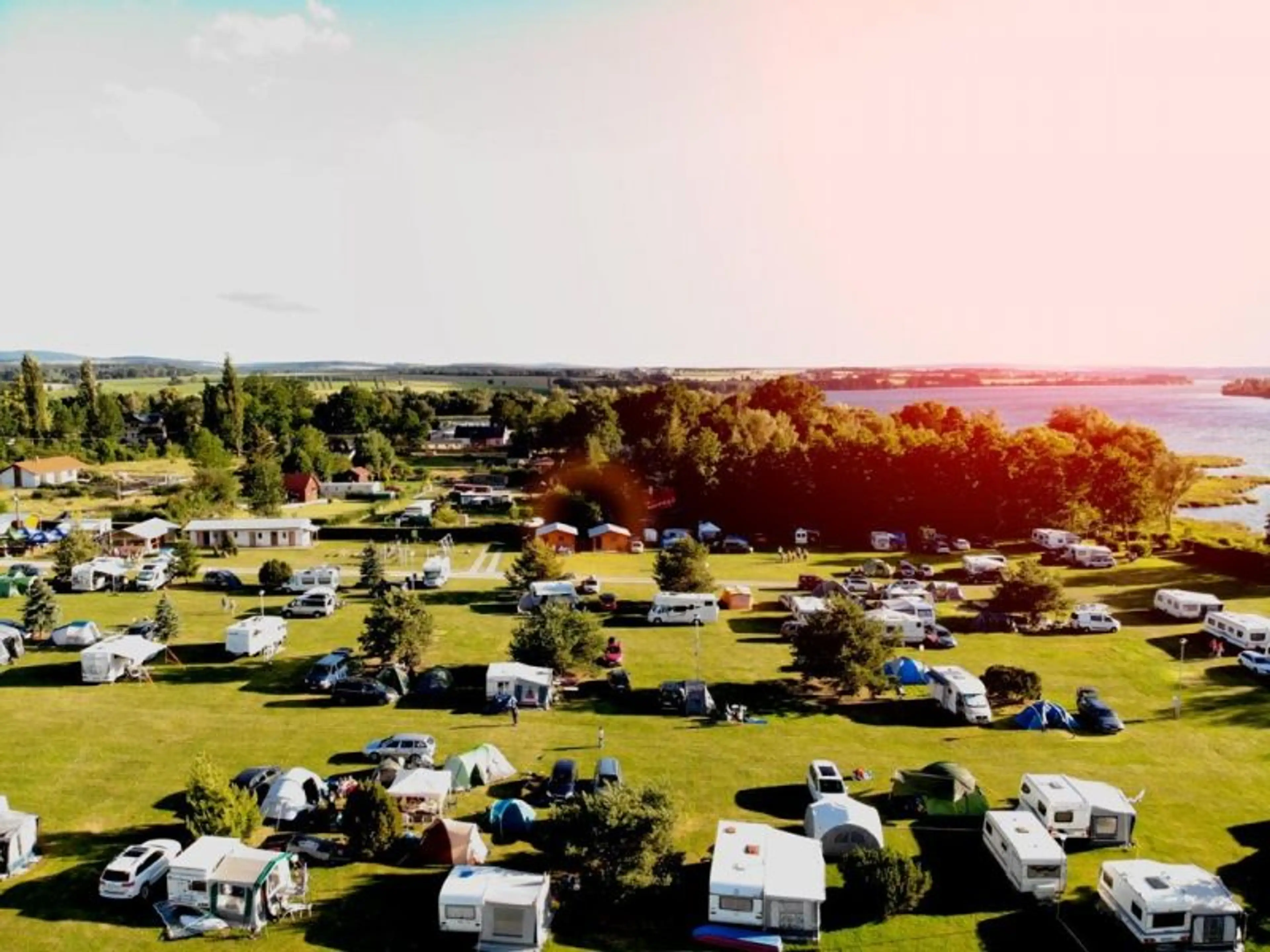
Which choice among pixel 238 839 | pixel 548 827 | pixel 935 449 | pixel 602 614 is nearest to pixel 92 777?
pixel 238 839

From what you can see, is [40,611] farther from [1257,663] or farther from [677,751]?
[1257,663]

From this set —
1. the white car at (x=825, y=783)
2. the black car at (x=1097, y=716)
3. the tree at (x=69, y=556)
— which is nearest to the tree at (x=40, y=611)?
the tree at (x=69, y=556)

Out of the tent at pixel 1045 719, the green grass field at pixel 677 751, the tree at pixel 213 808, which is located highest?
the tree at pixel 213 808

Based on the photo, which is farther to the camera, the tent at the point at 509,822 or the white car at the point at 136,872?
the tent at the point at 509,822

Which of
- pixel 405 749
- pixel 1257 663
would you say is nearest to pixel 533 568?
pixel 405 749

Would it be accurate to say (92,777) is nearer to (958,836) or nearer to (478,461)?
(958,836)

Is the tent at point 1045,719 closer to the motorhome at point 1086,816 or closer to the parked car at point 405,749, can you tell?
the motorhome at point 1086,816

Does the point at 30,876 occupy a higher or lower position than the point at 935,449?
lower
